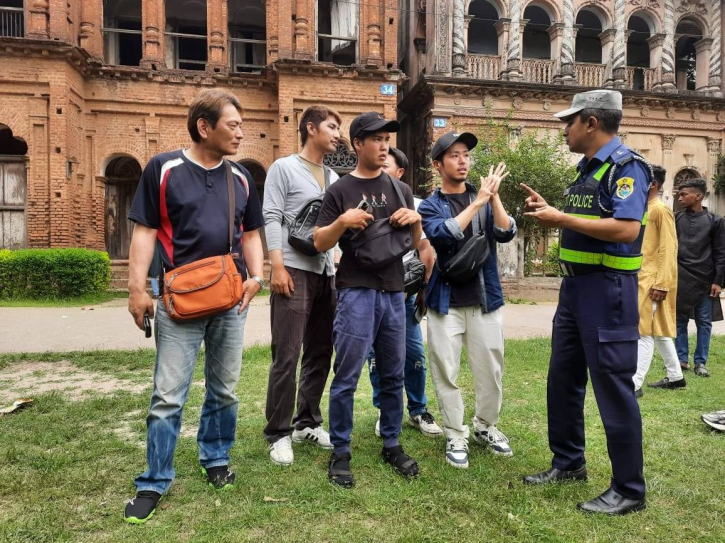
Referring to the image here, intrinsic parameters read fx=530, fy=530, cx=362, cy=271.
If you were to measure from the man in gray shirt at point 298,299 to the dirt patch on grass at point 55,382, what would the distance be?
7.10 ft

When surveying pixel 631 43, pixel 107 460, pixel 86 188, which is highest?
pixel 631 43

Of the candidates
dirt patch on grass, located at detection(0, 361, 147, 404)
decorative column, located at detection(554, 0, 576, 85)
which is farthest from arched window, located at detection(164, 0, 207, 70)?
dirt patch on grass, located at detection(0, 361, 147, 404)

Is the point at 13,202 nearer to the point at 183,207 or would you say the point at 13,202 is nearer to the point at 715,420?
the point at 183,207

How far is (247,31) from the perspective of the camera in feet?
59.8

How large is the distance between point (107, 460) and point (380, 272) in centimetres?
210

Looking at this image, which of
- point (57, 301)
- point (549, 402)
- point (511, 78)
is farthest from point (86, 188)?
point (549, 402)


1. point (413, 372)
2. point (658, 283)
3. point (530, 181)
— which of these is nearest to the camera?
point (413, 372)

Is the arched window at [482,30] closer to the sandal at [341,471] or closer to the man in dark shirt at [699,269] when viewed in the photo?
the man in dark shirt at [699,269]

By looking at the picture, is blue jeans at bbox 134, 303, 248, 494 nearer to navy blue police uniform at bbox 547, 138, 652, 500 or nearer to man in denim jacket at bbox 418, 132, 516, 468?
man in denim jacket at bbox 418, 132, 516, 468

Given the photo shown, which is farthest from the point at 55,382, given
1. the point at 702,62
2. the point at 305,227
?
the point at 702,62

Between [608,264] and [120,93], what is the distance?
1588cm

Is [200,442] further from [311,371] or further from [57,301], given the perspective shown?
[57,301]

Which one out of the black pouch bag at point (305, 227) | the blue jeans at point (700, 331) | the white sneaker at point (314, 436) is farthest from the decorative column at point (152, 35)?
the blue jeans at point (700, 331)

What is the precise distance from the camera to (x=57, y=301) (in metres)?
12.1
